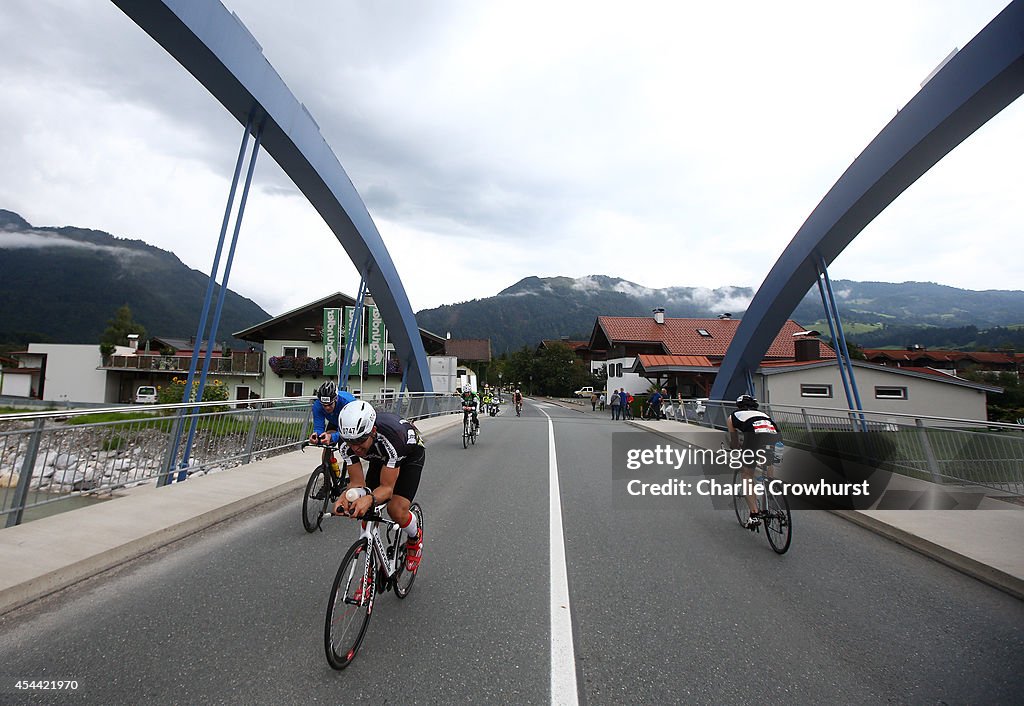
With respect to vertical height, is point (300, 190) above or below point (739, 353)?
above

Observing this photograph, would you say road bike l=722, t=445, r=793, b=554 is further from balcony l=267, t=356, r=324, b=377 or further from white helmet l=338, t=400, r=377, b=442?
balcony l=267, t=356, r=324, b=377

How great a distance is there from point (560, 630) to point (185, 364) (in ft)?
139

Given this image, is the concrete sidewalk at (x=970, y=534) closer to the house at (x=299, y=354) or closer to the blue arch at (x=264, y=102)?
the blue arch at (x=264, y=102)

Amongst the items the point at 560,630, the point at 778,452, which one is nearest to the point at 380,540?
the point at 560,630

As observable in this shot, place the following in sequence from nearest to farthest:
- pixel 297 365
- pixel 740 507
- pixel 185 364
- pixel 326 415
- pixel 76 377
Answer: pixel 326 415 → pixel 740 507 → pixel 297 365 → pixel 185 364 → pixel 76 377

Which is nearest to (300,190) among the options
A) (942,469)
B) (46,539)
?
(46,539)

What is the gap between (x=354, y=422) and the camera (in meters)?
3.21

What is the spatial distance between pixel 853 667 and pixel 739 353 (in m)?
15.5

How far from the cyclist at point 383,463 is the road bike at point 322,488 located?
81.6 inches

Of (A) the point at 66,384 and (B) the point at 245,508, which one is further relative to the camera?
(A) the point at 66,384

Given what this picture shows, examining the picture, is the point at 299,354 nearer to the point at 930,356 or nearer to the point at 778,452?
the point at 778,452

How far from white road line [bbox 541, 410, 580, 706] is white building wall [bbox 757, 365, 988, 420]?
25813 millimetres

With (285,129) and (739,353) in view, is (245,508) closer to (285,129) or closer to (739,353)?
(285,129)

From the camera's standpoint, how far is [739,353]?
17.5 metres
